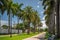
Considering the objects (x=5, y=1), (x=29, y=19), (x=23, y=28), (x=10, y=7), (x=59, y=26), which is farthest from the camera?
(x=23, y=28)

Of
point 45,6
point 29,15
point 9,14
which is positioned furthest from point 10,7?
point 29,15

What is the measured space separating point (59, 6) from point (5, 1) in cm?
2094

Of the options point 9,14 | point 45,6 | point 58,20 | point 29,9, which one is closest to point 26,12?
point 29,9

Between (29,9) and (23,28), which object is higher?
(29,9)

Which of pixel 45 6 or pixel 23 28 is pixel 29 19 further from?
pixel 23 28

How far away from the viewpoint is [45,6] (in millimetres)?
48719

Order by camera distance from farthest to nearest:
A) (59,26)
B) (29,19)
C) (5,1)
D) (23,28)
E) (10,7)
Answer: (23,28), (29,19), (10,7), (5,1), (59,26)

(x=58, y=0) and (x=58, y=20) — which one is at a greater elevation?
(x=58, y=0)

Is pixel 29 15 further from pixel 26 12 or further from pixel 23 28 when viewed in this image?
pixel 23 28

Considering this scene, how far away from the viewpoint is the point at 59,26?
2817cm

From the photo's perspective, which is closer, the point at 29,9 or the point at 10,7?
the point at 10,7

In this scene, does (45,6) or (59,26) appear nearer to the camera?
(59,26)

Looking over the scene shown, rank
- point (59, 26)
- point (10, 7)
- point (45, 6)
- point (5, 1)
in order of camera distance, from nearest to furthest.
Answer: point (59, 26) < point (5, 1) < point (45, 6) < point (10, 7)

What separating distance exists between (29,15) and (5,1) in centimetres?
2488
